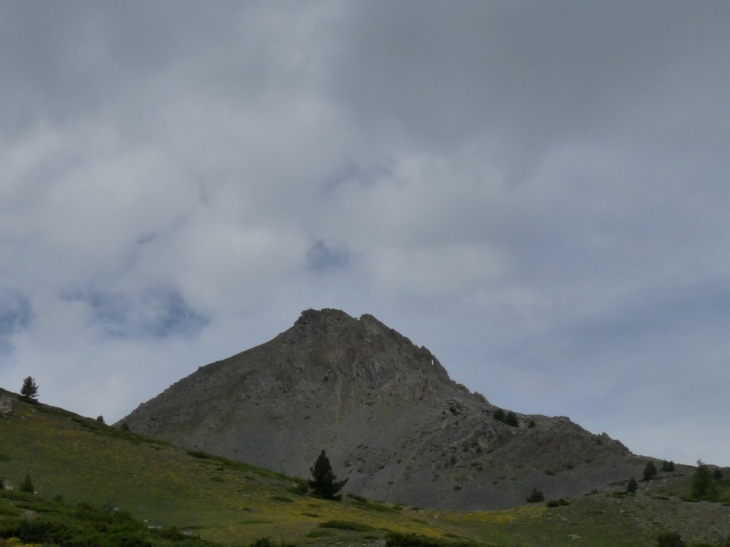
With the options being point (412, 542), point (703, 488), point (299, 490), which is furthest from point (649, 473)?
point (412, 542)

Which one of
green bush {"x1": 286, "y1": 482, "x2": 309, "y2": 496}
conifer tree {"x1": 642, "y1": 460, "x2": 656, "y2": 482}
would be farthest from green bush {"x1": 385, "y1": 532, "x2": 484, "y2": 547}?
conifer tree {"x1": 642, "y1": 460, "x2": 656, "y2": 482}

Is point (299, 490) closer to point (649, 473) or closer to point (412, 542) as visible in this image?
point (412, 542)

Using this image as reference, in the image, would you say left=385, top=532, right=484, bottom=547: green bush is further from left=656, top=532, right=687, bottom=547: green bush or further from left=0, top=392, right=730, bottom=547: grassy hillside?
left=656, top=532, right=687, bottom=547: green bush

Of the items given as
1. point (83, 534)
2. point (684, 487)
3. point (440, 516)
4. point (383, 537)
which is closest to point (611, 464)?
point (684, 487)

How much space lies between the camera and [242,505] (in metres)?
43.4

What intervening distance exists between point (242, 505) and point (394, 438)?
4435 inches

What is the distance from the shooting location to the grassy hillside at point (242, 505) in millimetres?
36031

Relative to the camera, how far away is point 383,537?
28906 mm

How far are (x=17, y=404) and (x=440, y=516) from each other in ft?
151

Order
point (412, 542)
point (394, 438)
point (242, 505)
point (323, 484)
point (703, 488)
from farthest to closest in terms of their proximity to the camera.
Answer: point (394, 438) → point (703, 488) → point (323, 484) → point (242, 505) → point (412, 542)

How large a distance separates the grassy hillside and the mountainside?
60.0 metres

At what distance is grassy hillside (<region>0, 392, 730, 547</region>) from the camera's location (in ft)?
118

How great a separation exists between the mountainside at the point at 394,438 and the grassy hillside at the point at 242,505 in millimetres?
59968

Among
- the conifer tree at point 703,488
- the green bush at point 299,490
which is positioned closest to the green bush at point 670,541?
the green bush at point 299,490
